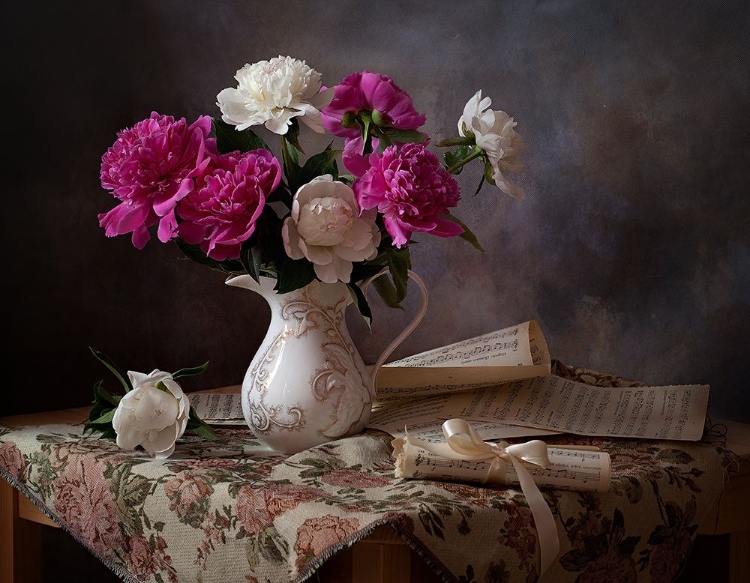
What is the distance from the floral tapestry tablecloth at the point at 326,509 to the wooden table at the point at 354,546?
0.05 m

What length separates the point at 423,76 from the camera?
180cm

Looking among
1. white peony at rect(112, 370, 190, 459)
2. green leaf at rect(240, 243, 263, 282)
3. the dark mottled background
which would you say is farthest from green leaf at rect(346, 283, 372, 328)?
the dark mottled background

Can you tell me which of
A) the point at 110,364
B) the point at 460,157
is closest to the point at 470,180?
the point at 460,157

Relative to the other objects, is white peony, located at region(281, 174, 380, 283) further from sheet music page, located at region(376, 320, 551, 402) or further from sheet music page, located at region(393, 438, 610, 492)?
sheet music page, located at region(376, 320, 551, 402)

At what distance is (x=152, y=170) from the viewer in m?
1.00

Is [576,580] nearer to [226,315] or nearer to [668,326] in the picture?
[668,326]

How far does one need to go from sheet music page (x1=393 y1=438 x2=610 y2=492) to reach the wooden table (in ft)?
0.35

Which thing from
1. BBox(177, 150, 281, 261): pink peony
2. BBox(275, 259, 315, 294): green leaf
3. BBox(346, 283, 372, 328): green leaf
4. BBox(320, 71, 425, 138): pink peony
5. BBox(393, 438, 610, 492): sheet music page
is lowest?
BBox(393, 438, 610, 492): sheet music page

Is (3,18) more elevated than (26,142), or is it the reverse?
(3,18)

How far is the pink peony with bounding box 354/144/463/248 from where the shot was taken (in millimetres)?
994

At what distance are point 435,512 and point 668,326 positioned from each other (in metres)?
0.80

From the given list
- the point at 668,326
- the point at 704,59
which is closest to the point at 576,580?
the point at 668,326

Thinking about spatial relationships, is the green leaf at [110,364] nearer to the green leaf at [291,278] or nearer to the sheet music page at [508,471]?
the green leaf at [291,278]

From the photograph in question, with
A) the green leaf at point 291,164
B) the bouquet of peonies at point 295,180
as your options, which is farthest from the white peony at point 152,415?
the green leaf at point 291,164
